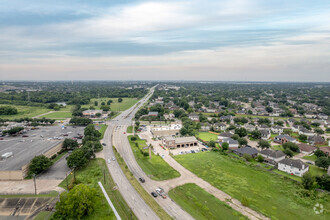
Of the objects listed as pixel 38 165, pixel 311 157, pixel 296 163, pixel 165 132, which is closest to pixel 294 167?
pixel 296 163

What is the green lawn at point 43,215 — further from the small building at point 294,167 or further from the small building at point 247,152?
the small building at point 294,167

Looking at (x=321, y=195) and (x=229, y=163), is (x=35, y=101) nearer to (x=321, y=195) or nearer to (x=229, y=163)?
(x=229, y=163)

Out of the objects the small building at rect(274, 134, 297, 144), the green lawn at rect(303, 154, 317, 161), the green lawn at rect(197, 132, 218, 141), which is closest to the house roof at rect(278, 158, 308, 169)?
the green lawn at rect(303, 154, 317, 161)

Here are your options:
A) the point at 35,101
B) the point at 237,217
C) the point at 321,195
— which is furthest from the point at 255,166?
the point at 35,101

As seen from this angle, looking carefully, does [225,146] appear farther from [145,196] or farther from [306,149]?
[145,196]

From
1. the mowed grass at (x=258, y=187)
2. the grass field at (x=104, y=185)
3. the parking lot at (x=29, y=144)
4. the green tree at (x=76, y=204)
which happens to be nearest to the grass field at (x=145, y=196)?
the grass field at (x=104, y=185)

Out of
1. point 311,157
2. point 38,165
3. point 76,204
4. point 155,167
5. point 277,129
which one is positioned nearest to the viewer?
point 76,204
